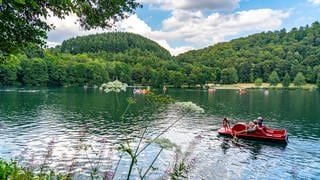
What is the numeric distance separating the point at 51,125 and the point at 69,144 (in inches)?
616

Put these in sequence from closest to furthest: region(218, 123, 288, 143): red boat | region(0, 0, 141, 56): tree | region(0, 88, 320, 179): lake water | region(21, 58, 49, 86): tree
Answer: region(0, 0, 141, 56): tree, region(0, 88, 320, 179): lake water, region(218, 123, 288, 143): red boat, region(21, 58, 49, 86): tree

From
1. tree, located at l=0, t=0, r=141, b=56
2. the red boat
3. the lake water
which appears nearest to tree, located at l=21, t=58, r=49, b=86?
the lake water

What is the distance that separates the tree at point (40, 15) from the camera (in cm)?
1280

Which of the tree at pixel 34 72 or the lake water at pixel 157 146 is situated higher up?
the tree at pixel 34 72

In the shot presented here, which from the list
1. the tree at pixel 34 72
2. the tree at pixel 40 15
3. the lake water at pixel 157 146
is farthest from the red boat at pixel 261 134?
the tree at pixel 34 72

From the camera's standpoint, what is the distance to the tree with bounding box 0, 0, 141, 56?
12.8 meters

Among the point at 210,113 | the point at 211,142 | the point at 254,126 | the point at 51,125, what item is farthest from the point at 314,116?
the point at 51,125

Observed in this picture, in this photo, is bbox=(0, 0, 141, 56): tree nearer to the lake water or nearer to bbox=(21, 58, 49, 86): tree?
the lake water

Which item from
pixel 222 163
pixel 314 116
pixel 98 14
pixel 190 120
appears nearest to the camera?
pixel 98 14

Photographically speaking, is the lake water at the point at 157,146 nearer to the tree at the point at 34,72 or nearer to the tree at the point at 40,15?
the tree at the point at 40,15

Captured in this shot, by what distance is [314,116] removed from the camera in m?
72.1

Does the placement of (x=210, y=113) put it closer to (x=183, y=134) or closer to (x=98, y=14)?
(x=183, y=134)

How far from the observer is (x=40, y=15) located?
14.9 meters

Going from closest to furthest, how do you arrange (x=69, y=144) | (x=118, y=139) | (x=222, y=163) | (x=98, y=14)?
(x=98, y=14), (x=222, y=163), (x=69, y=144), (x=118, y=139)
